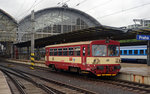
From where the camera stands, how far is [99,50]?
15859 mm

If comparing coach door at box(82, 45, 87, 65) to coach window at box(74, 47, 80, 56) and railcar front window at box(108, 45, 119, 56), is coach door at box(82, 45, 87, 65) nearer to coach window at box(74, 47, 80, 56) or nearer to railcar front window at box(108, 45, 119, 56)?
coach window at box(74, 47, 80, 56)

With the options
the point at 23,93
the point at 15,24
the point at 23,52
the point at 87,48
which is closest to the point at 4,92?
the point at 23,93

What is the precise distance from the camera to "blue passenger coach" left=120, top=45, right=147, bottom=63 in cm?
3209

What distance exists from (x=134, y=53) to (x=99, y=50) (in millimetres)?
19726

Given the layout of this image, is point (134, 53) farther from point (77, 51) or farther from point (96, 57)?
point (96, 57)

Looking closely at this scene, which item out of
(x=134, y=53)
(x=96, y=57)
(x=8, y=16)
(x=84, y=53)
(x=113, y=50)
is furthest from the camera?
(x=8, y=16)

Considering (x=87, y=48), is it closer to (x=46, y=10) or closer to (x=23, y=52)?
(x=46, y=10)

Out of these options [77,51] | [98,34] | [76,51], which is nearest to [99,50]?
[77,51]

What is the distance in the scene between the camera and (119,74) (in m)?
17.2

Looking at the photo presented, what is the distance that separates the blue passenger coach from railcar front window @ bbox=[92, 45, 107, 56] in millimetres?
17729

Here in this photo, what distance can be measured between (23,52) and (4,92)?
64.1 meters

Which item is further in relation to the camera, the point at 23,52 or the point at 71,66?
the point at 23,52

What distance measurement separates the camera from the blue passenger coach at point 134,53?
3209 centimetres

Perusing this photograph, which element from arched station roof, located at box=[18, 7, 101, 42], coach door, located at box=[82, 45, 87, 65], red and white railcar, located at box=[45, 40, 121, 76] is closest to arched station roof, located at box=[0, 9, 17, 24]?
arched station roof, located at box=[18, 7, 101, 42]
